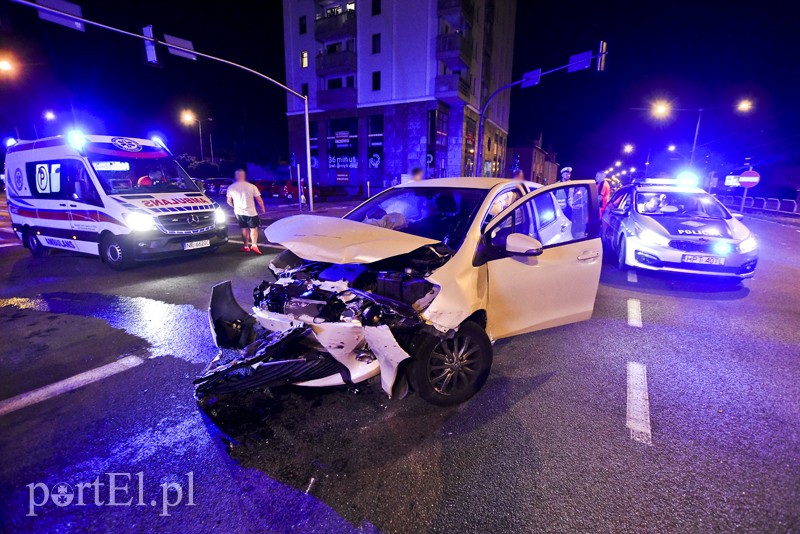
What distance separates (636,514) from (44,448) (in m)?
3.69

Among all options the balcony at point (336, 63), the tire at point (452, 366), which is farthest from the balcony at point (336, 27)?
the tire at point (452, 366)

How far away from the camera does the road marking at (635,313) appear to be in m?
4.94

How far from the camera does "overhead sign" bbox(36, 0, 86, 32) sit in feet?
28.1

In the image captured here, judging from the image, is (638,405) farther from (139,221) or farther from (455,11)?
(455,11)

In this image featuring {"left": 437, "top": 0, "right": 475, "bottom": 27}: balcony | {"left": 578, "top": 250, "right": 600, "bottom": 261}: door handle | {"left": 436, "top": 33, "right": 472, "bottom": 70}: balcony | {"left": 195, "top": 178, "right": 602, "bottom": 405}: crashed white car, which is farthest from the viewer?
{"left": 436, "top": 33, "right": 472, "bottom": 70}: balcony

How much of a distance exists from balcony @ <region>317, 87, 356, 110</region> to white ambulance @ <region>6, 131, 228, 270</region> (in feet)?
93.3

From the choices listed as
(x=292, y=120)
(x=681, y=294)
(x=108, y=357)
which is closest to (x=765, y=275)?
(x=681, y=294)

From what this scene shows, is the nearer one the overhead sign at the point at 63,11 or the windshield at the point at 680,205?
the windshield at the point at 680,205

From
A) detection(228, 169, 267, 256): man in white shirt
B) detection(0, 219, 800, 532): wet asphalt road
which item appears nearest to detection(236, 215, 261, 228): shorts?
detection(228, 169, 267, 256): man in white shirt

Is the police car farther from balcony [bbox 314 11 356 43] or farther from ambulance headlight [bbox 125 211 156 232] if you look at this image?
balcony [bbox 314 11 356 43]

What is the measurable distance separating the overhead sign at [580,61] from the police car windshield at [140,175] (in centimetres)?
1258

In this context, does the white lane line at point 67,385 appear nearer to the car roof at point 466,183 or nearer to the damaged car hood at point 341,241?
the damaged car hood at point 341,241

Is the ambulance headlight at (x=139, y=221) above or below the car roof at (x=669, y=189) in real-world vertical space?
below

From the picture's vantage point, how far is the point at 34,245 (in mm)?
8891
